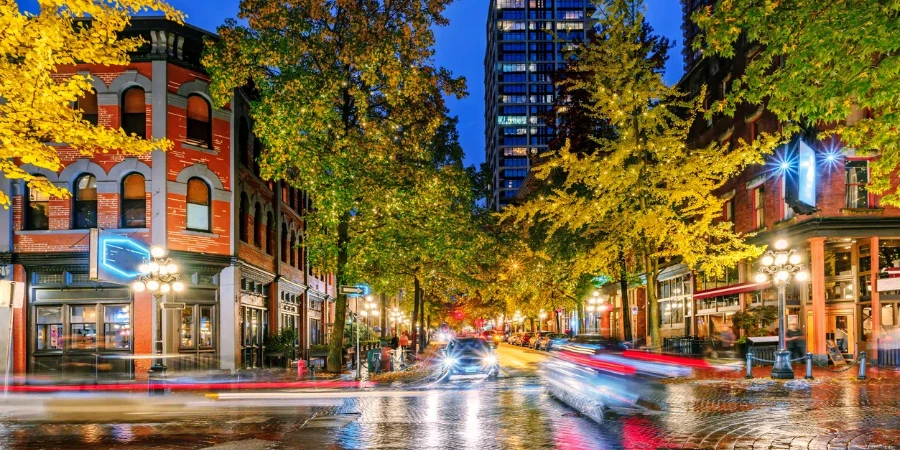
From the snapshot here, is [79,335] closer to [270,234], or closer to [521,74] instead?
[270,234]

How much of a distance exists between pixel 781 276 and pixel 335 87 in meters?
15.6

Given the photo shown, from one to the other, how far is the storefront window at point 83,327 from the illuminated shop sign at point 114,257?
2601 mm

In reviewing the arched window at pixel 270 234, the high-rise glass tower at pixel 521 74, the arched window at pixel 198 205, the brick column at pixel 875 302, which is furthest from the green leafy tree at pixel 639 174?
the high-rise glass tower at pixel 521 74

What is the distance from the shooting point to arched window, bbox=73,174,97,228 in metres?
24.5

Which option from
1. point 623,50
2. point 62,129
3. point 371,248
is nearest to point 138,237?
point 371,248

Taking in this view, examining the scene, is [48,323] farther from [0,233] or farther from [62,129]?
[62,129]

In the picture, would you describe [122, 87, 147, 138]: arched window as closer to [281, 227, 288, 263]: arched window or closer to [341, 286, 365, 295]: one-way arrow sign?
[341, 286, 365, 295]: one-way arrow sign

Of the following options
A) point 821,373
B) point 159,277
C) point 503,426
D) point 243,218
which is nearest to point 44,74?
point 159,277

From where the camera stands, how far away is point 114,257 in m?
23.0

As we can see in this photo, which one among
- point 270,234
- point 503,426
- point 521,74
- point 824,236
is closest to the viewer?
point 503,426

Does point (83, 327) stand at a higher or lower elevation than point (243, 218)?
lower

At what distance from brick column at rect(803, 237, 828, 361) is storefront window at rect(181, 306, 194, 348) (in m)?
23.4

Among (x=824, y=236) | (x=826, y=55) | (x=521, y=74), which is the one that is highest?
(x=521, y=74)

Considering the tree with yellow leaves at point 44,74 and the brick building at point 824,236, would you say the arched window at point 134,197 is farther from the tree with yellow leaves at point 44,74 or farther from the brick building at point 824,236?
the brick building at point 824,236
